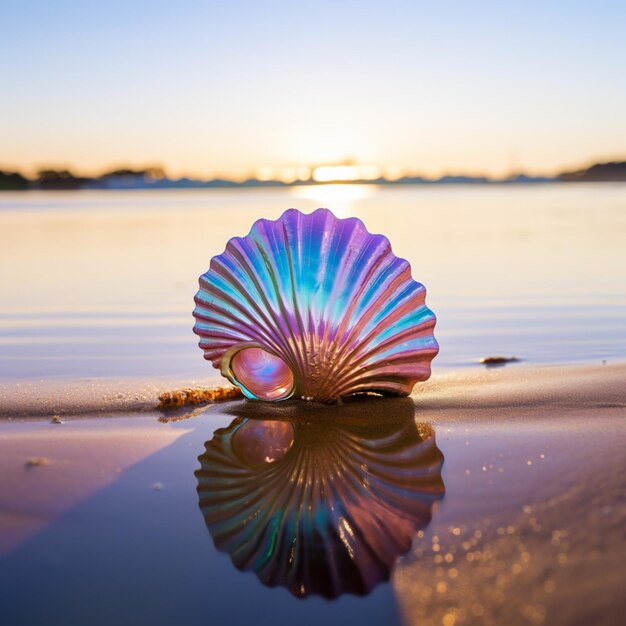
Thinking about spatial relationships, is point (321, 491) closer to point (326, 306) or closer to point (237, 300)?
point (326, 306)

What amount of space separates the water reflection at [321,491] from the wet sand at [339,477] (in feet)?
0.11

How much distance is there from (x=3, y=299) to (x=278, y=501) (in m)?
5.45

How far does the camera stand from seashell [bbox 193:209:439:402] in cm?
355

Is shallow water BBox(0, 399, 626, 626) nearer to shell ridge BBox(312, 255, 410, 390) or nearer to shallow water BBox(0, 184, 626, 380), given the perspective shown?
shell ridge BBox(312, 255, 410, 390)

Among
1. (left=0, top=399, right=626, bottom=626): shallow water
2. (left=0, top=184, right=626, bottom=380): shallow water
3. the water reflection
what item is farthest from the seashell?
(left=0, top=184, right=626, bottom=380): shallow water

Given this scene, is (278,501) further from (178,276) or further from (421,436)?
(178,276)

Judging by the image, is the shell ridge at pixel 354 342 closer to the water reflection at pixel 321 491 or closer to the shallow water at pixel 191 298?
the water reflection at pixel 321 491

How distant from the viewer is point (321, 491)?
8.55 ft

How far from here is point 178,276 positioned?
899cm

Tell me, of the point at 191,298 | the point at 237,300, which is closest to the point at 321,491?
the point at 237,300

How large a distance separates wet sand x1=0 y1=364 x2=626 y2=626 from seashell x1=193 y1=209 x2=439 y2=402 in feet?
0.51

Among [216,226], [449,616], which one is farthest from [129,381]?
[216,226]

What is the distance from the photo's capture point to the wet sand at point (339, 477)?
1.91 meters

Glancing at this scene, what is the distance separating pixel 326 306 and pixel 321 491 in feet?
3.68
